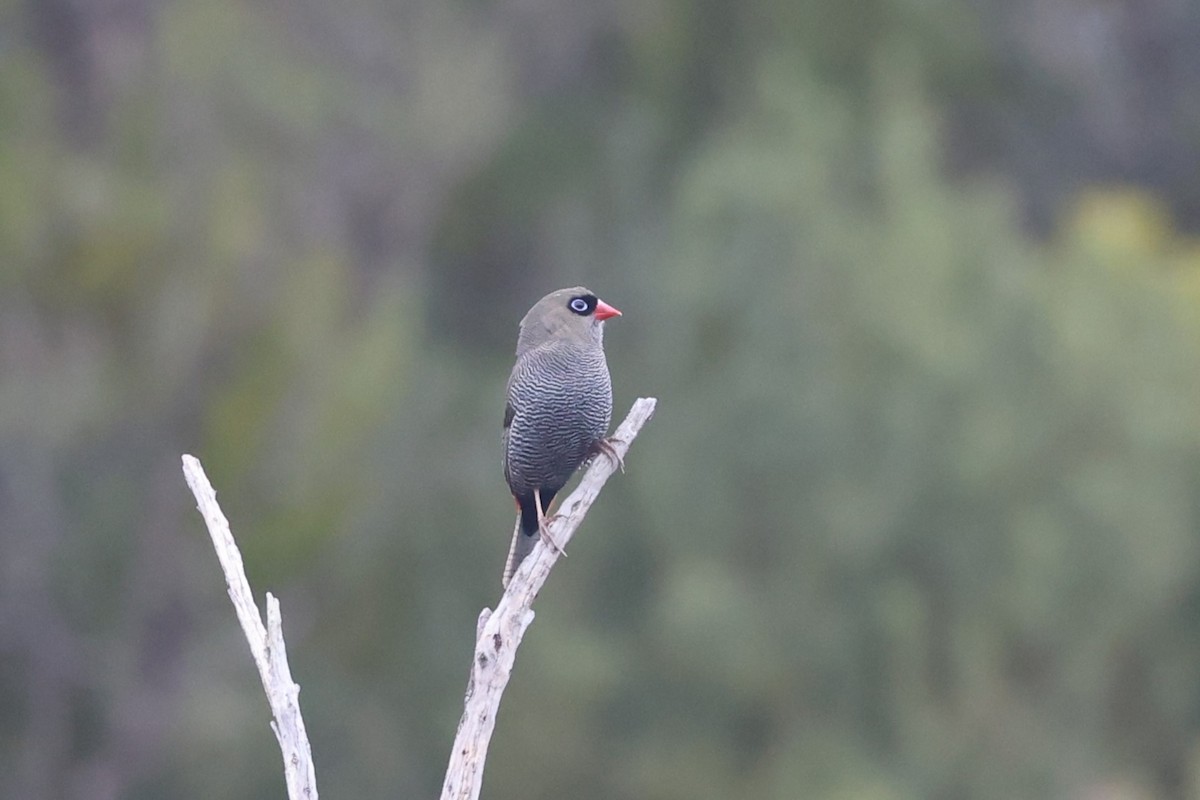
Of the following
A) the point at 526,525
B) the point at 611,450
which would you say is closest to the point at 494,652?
the point at 611,450

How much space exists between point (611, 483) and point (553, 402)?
9230 millimetres

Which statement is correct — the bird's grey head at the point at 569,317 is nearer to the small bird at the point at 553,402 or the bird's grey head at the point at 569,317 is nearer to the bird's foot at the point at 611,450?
the small bird at the point at 553,402

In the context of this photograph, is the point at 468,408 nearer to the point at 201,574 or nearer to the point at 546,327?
the point at 201,574

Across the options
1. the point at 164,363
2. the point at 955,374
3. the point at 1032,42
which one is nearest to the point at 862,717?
the point at 955,374

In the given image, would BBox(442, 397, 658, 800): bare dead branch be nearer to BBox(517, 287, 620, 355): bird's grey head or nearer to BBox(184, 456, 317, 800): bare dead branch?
BBox(184, 456, 317, 800): bare dead branch

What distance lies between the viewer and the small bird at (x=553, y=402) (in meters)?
7.28

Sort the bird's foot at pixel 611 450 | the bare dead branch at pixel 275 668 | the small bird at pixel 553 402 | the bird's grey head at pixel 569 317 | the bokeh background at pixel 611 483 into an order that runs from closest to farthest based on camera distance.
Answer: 1. the bare dead branch at pixel 275 668
2. the bird's foot at pixel 611 450
3. the small bird at pixel 553 402
4. the bird's grey head at pixel 569 317
5. the bokeh background at pixel 611 483

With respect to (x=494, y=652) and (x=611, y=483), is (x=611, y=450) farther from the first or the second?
(x=611, y=483)

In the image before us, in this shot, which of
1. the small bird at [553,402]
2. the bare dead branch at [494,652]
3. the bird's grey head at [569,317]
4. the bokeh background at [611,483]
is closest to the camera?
the bare dead branch at [494,652]

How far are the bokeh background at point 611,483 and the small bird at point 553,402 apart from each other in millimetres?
6203

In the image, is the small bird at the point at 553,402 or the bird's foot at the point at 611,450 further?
the small bird at the point at 553,402

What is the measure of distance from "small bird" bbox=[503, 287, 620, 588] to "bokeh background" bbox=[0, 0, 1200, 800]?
620 cm

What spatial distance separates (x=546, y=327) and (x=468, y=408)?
429 inches

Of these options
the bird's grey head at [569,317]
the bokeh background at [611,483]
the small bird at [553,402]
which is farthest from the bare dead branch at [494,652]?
the bokeh background at [611,483]
